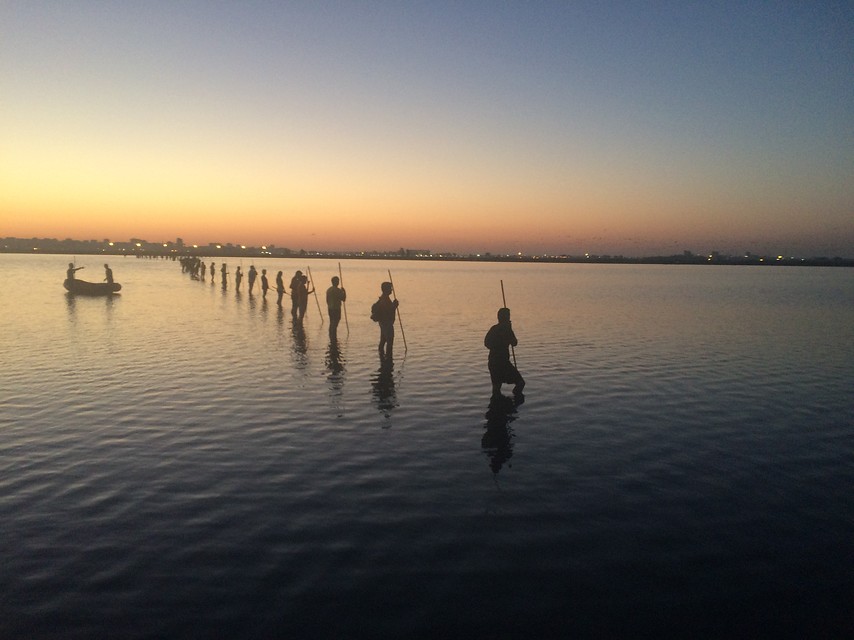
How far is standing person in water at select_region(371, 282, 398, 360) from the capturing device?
17.4 meters

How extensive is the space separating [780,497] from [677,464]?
1.54 meters

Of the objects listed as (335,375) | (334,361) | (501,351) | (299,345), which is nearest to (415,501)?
(501,351)

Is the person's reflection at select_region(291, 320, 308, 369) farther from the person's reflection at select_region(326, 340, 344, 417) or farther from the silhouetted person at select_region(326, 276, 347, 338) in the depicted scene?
the silhouetted person at select_region(326, 276, 347, 338)

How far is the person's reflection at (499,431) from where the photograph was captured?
30.8 feet

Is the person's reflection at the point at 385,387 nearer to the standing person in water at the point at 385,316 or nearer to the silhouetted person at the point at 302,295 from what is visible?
the standing person in water at the point at 385,316

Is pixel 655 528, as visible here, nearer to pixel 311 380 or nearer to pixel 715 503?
pixel 715 503

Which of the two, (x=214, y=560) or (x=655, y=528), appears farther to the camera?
(x=655, y=528)

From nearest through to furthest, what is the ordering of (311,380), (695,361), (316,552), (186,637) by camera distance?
(186,637) < (316,552) < (311,380) < (695,361)

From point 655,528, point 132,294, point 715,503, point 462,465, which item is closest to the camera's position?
point 655,528

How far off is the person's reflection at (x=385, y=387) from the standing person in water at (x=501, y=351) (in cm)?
239

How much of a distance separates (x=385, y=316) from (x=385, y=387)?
3708mm

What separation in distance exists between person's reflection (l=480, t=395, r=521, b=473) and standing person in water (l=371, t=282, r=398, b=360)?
208 inches

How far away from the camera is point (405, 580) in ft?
18.9

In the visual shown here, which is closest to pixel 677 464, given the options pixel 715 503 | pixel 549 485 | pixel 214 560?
pixel 715 503
